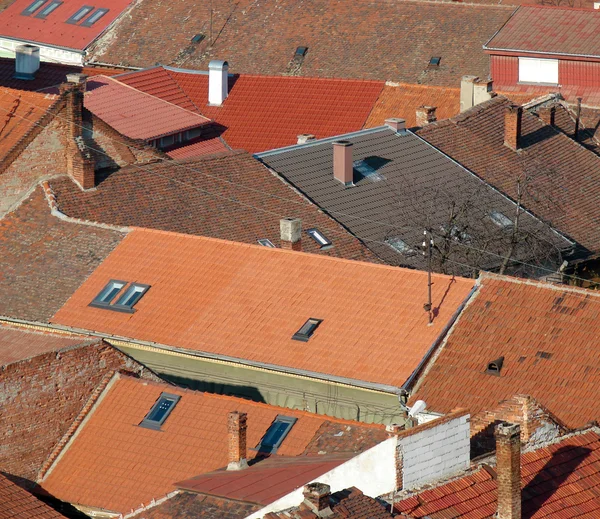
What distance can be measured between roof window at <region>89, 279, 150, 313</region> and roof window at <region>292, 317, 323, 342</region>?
14.7 feet

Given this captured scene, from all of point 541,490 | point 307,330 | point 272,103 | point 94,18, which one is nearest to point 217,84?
point 272,103

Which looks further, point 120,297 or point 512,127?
point 512,127

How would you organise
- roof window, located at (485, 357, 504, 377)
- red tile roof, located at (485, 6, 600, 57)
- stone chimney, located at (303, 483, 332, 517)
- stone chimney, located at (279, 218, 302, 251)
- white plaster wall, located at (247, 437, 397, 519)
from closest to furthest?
1. stone chimney, located at (303, 483, 332, 517)
2. white plaster wall, located at (247, 437, 397, 519)
3. roof window, located at (485, 357, 504, 377)
4. stone chimney, located at (279, 218, 302, 251)
5. red tile roof, located at (485, 6, 600, 57)

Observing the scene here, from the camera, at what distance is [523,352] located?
3719 centimetres

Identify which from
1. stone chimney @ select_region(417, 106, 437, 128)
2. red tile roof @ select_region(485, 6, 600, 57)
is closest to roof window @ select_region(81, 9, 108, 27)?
red tile roof @ select_region(485, 6, 600, 57)

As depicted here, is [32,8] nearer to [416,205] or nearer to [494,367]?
[416,205]

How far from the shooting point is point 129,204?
45875mm

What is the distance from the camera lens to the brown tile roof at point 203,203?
45.4m

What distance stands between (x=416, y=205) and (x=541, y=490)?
2190cm

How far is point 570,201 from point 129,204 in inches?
606

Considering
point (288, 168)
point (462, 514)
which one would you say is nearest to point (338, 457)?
point (462, 514)

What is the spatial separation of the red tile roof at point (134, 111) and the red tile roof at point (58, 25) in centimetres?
1866

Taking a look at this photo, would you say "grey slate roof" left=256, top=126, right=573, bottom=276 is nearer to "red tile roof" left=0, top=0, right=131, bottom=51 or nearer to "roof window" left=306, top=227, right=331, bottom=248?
"roof window" left=306, top=227, right=331, bottom=248

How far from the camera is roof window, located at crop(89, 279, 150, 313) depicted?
41094 mm
